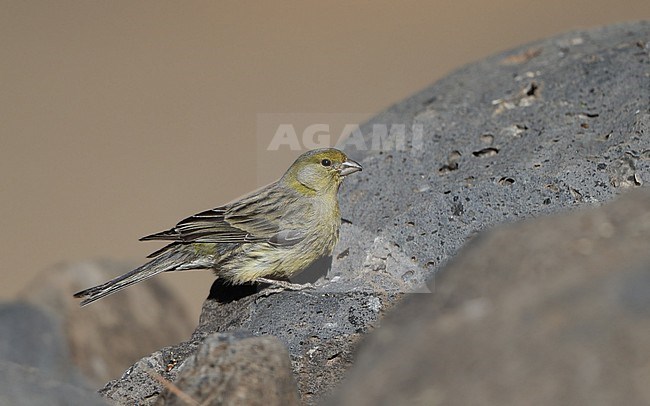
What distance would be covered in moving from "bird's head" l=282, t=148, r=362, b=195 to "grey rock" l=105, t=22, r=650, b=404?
151 millimetres

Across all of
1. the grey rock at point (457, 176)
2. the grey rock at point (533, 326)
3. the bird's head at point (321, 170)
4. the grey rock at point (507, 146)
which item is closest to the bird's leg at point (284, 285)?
the grey rock at point (457, 176)

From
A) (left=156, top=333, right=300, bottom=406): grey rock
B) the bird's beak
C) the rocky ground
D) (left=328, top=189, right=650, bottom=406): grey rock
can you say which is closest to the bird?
the bird's beak

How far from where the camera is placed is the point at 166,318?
7496 millimetres

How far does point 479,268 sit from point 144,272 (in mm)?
3720

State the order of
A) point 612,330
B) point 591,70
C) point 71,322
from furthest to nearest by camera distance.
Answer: point 71,322, point 591,70, point 612,330

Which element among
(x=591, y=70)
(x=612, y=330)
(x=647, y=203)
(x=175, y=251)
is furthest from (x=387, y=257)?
(x=612, y=330)

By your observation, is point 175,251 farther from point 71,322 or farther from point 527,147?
point 527,147

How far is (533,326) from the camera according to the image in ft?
7.61

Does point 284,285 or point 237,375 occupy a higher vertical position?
point 237,375

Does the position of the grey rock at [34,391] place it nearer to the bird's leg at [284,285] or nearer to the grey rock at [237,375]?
the grey rock at [237,375]

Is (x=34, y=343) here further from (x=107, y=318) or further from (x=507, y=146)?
(x=507, y=146)

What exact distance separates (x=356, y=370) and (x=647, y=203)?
100cm

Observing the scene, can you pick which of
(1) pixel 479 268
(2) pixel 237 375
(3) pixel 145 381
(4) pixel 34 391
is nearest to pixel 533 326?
(1) pixel 479 268

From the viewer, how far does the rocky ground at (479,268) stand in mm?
2281
